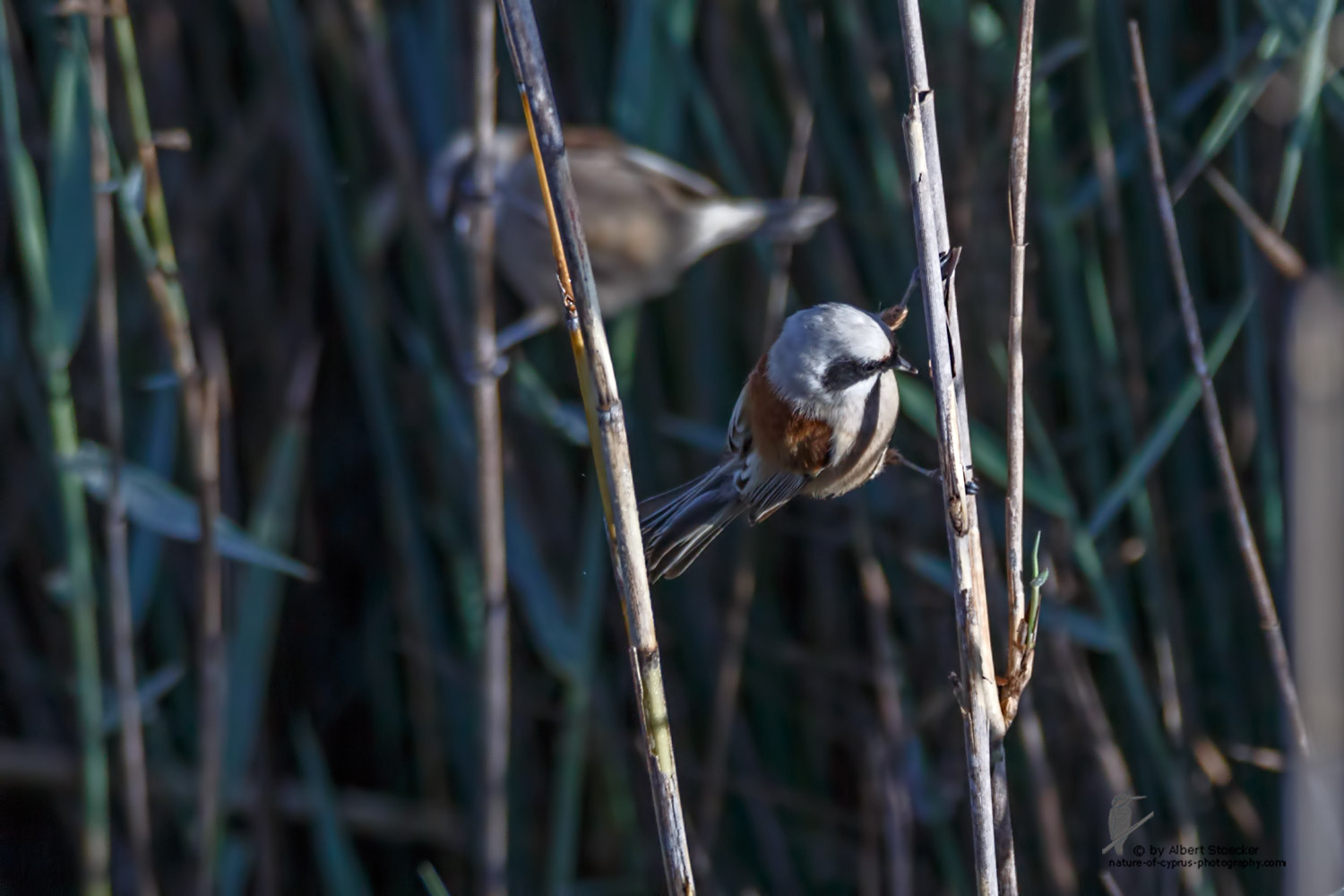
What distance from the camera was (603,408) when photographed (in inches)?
25.7

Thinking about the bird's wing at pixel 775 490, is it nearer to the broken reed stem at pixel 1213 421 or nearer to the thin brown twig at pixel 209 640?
the broken reed stem at pixel 1213 421

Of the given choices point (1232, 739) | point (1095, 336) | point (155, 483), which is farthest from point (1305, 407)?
point (155, 483)

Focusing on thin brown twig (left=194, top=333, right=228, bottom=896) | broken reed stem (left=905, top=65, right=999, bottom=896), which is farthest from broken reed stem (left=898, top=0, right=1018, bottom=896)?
thin brown twig (left=194, top=333, right=228, bottom=896)

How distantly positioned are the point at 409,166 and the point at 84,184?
0.35m

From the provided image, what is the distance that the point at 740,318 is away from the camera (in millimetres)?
1445

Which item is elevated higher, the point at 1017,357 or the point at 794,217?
the point at 794,217

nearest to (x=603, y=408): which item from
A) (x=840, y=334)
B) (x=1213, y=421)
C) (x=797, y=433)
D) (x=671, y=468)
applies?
(x=840, y=334)

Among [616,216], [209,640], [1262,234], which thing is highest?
[616,216]

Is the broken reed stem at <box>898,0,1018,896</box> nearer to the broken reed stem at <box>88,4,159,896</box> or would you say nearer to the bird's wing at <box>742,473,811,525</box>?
the bird's wing at <box>742,473,811,525</box>

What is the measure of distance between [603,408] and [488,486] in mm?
394

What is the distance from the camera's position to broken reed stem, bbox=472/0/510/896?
999 mm

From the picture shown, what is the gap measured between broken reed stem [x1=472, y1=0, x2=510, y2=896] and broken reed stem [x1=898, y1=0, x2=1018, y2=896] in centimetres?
43

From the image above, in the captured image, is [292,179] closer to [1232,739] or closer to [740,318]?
[740,318]

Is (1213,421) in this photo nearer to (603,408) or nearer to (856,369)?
(856,369)
